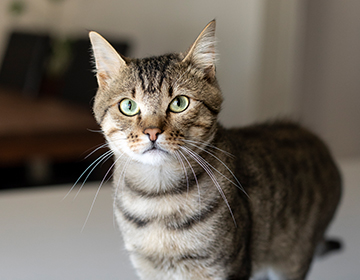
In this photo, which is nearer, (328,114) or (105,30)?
(328,114)

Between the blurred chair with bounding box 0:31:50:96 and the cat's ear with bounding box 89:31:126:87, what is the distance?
87.3 inches

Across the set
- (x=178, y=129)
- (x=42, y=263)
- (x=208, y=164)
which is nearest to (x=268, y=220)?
(x=208, y=164)

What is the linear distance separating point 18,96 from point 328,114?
222 cm

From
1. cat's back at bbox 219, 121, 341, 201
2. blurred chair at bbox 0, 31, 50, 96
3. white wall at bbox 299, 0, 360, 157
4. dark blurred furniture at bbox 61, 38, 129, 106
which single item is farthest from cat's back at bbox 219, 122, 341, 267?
blurred chair at bbox 0, 31, 50, 96

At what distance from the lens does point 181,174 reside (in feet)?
2.74

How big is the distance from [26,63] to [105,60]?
2338 millimetres

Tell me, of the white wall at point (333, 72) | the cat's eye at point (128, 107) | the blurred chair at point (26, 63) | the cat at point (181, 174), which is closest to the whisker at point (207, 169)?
the cat at point (181, 174)

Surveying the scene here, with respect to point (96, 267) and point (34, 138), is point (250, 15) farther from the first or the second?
point (96, 267)

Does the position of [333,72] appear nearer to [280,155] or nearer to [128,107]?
[280,155]

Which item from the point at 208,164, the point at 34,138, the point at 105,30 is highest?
the point at 105,30

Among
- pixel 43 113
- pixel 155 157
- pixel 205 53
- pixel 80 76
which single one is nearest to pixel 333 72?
pixel 80 76

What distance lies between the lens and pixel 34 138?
93.8 inches

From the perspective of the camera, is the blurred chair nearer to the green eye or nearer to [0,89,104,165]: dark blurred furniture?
[0,89,104,165]: dark blurred furniture

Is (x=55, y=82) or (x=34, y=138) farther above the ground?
(x=55, y=82)
